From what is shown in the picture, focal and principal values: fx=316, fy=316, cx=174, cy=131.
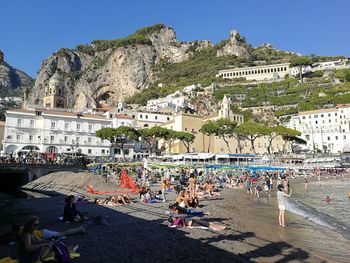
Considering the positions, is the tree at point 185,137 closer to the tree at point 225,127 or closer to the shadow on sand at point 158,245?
the tree at point 225,127

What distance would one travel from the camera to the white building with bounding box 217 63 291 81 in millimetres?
125750

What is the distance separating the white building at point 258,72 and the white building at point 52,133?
73855 millimetres

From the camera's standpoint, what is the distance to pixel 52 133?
60375 mm

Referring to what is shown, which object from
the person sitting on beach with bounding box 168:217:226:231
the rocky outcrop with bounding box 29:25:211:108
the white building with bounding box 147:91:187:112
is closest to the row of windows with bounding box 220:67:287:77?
the rocky outcrop with bounding box 29:25:211:108

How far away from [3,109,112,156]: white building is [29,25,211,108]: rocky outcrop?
47421mm

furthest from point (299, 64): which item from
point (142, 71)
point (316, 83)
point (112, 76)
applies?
point (112, 76)

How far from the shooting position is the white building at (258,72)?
4951 inches

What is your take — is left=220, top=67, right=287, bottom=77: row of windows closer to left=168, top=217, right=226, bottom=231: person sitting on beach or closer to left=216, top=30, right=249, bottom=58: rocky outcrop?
left=216, top=30, right=249, bottom=58: rocky outcrop

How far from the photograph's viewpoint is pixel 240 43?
15512 centimetres

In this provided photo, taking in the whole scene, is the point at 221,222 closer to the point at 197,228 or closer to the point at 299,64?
the point at 197,228

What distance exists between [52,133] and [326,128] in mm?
71828

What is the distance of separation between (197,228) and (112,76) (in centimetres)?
12267

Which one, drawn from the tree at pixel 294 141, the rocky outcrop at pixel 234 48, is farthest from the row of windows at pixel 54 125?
the rocky outcrop at pixel 234 48

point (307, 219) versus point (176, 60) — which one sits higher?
point (176, 60)
